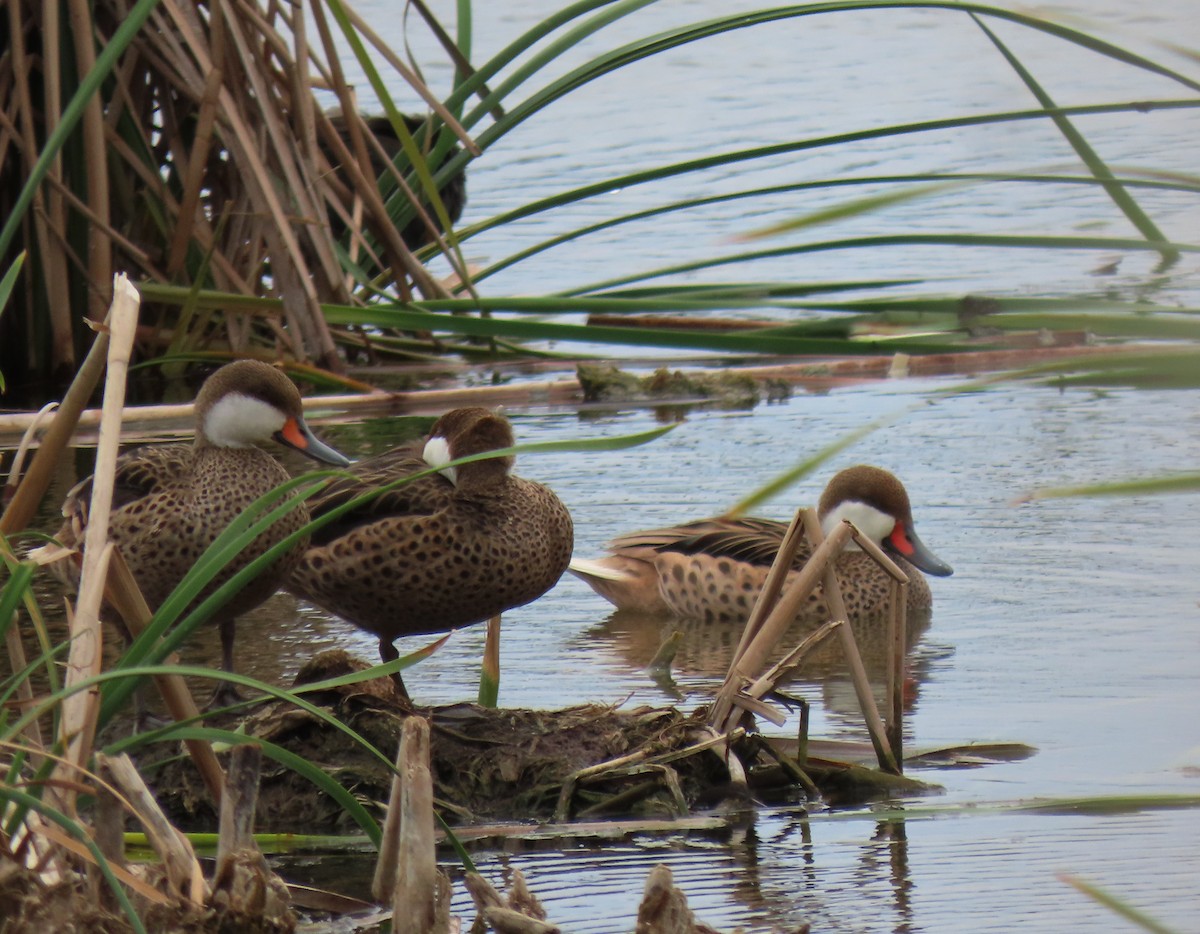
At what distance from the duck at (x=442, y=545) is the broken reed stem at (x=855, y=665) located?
→ 0.78 m

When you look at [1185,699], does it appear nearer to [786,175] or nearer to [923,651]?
[923,651]

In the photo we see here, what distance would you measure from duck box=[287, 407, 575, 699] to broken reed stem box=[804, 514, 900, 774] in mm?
783

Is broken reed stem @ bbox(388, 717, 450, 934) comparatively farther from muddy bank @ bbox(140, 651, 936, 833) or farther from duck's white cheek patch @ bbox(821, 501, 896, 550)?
duck's white cheek patch @ bbox(821, 501, 896, 550)

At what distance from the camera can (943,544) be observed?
250 inches

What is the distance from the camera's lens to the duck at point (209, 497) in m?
4.39

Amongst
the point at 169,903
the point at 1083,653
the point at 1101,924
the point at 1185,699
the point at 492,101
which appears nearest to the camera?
the point at 169,903

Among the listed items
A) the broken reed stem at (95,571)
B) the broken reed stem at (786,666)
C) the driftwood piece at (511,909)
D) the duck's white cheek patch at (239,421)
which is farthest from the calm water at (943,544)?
the broken reed stem at (95,571)

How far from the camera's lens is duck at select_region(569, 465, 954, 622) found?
20.0ft

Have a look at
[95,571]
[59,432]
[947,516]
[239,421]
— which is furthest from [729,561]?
[95,571]

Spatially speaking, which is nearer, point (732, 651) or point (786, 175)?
point (732, 651)

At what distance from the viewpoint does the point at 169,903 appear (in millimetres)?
2760

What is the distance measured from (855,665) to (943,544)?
235cm

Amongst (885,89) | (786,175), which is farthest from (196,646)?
(885,89)

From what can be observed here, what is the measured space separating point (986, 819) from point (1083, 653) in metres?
1.41
